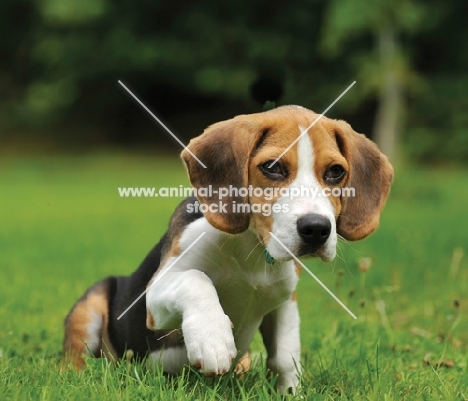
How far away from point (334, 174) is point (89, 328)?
5.89 feet

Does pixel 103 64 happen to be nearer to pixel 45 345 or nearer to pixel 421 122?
pixel 421 122

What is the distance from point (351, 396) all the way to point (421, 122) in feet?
72.5

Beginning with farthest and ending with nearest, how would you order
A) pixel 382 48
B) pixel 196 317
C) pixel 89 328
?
pixel 382 48
pixel 89 328
pixel 196 317

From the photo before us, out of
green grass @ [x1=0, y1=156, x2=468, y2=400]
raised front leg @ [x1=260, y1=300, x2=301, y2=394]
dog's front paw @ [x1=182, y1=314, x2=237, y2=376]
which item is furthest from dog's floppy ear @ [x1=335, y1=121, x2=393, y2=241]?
dog's front paw @ [x1=182, y1=314, x2=237, y2=376]

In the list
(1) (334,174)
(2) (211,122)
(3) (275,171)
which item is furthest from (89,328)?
(2) (211,122)

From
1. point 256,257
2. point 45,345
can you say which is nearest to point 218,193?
point 256,257

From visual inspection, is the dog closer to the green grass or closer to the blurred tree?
the green grass

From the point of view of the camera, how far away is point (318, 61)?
24703mm

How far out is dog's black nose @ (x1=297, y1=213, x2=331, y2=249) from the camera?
11.7 feet

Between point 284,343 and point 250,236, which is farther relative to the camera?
point 284,343

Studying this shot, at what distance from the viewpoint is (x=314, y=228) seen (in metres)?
3.57

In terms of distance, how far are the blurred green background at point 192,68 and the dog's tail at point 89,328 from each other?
17.9 meters

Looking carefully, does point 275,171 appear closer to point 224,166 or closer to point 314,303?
point 224,166

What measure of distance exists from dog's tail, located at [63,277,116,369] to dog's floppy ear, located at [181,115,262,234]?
4.18 feet
